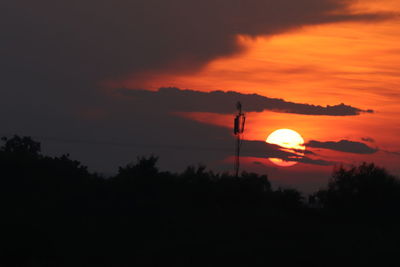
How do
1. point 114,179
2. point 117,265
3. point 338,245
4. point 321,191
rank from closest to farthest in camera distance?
point 117,265
point 338,245
point 114,179
point 321,191

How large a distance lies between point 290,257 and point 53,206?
15914 mm

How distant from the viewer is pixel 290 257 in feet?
124

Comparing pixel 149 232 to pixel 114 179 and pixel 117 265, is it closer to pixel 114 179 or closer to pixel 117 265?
pixel 117 265

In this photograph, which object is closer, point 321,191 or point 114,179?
point 114,179

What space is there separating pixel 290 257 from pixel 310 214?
17.5m

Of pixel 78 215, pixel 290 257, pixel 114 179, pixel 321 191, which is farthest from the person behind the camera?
pixel 321 191

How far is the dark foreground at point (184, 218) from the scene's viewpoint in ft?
122

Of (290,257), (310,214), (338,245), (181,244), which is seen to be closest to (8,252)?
(181,244)

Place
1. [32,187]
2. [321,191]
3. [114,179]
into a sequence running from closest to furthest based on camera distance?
[32,187], [114,179], [321,191]

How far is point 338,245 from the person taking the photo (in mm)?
40562

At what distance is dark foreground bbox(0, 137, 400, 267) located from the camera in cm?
3712

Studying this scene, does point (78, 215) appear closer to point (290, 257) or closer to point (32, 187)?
point (32, 187)

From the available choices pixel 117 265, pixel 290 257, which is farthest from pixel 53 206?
pixel 290 257

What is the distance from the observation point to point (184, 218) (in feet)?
150
